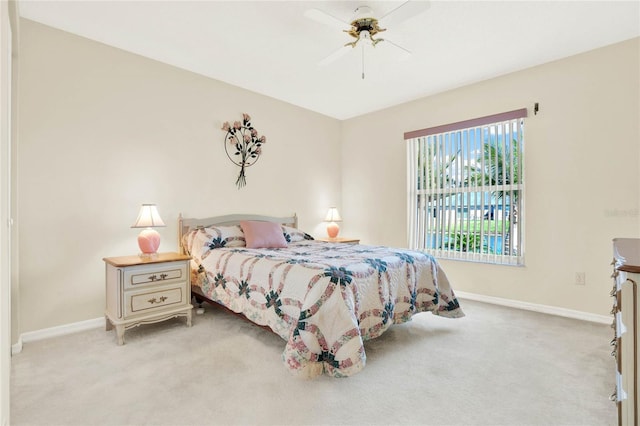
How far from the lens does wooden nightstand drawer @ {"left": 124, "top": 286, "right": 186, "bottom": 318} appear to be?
8.73ft

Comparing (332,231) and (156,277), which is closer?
(156,277)

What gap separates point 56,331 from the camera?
2.79 m

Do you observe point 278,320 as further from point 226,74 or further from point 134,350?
point 226,74

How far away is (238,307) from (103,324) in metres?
1.34

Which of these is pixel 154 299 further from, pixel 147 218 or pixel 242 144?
pixel 242 144

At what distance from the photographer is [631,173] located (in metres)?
2.95

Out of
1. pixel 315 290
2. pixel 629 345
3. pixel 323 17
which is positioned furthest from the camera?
pixel 323 17

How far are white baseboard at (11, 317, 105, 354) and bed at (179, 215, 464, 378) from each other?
0.89 m

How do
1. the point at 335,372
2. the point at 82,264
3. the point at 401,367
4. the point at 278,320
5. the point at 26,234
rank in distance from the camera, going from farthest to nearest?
1. the point at 82,264
2. the point at 26,234
3. the point at 278,320
4. the point at 401,367
5. the point at 335,372

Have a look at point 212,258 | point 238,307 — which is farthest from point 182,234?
point 238,307

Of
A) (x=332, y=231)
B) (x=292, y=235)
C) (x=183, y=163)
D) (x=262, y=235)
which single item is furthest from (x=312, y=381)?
(x=332, y=231)

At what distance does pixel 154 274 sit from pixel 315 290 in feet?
5.06

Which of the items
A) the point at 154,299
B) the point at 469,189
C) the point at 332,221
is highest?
the point at 469,189

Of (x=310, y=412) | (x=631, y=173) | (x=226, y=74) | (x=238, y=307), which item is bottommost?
(x=310, y=412)
